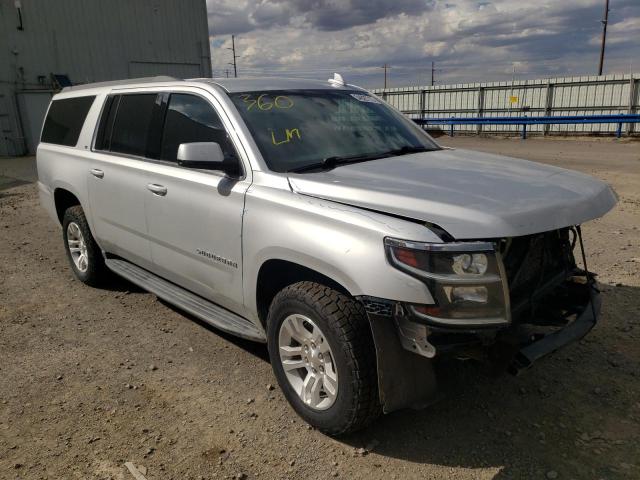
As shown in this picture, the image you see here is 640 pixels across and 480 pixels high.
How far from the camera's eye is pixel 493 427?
10.0 ft

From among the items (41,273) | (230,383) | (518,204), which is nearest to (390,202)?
(518,204)

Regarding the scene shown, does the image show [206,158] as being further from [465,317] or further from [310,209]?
[465,317]

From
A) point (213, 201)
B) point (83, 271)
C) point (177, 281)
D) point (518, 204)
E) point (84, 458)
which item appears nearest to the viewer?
point (518, 204)

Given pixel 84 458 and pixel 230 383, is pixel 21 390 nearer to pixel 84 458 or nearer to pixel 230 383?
pixel 84 458

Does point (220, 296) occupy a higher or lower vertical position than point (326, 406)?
higher

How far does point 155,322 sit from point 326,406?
2226mm

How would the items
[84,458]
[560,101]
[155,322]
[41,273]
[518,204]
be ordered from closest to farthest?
[518,204] → [84,458] → [155,322] → [41,273] → [560,101]

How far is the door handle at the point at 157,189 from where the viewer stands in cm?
388

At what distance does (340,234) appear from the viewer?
269cm

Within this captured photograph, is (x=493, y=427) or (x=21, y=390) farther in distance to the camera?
(x=21, y=390)

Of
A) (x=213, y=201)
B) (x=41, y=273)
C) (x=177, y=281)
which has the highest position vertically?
(x=213, y=201)

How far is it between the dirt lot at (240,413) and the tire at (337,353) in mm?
188

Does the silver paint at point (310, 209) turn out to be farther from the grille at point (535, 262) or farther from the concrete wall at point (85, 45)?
the concrete wall at point (85, 45)

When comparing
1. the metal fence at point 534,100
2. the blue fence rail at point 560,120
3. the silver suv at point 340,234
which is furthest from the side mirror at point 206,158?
the metal fence at point 534,100
